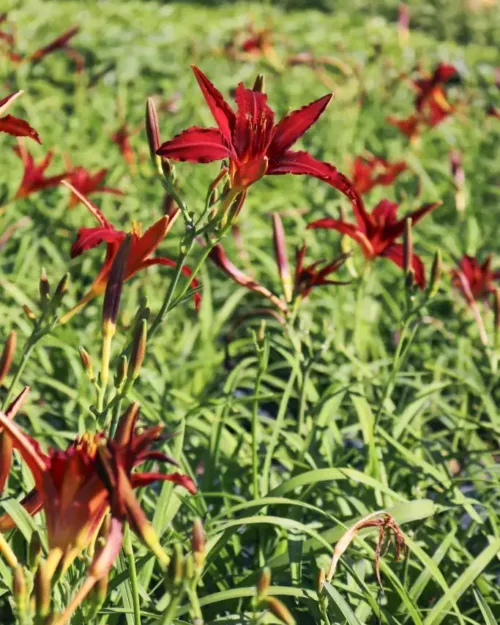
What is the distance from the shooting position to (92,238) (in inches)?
57.7

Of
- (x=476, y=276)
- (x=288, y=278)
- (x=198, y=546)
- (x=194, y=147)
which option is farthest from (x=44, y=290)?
(x=476, y=276)

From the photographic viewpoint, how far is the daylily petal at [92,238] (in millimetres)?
1454

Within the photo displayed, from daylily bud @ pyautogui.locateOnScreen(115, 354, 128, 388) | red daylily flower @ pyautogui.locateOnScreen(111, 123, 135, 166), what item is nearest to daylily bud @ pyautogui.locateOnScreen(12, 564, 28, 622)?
daylily bud @ pyautogui.locateOnScreen(115, 354, 128, 388)

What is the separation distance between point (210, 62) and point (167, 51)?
0.30 metres

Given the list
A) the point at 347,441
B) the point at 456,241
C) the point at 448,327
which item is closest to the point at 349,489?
the point at 347,441

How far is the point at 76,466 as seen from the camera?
3.52 feet

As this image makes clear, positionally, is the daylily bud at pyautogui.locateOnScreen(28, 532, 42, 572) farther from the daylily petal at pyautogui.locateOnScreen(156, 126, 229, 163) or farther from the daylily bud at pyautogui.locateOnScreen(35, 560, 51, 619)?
the daylily petal at pyautogui.locateOnScreen(156, 126, 229, 163)

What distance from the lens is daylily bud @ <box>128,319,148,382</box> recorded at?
49.9 inches

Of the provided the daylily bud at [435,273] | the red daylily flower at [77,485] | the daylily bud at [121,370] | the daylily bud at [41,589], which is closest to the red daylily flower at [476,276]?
the daylily bud at [435,273]

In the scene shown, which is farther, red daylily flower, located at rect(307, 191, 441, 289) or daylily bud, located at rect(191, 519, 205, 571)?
red daylily flower, located at rect(307, 191, 441, 289)

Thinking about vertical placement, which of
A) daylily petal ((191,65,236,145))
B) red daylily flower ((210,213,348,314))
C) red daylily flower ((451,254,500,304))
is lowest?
red daylily flower ((451,254,500,304))

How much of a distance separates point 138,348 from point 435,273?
758 mm

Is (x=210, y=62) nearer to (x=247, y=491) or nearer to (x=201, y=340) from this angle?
(x=201, y=340)

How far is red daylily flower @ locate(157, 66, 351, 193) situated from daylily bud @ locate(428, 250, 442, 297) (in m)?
0.43
